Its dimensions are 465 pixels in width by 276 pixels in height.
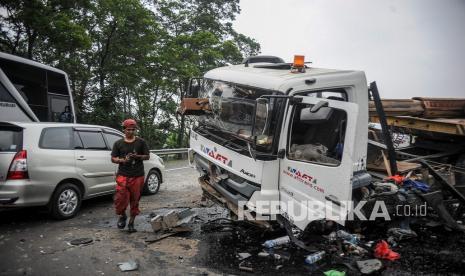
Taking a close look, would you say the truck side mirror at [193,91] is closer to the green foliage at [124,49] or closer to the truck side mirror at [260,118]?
the truck side mirror at [260,118]

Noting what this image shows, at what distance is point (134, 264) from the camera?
13.8ft

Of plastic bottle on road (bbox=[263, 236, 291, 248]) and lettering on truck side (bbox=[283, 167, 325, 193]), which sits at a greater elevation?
lettering on truck side (bbox=[283, 167, 325, 193])

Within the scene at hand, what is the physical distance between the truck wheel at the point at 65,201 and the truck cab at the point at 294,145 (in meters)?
2.75

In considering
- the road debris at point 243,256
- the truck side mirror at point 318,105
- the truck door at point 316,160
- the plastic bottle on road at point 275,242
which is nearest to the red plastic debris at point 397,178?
the truck door at point 316,160

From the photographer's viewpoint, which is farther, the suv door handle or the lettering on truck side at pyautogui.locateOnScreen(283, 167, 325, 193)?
the suv door handle

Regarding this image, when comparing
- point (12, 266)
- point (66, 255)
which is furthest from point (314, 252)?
point (12, 266)

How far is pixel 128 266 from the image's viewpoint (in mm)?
4164

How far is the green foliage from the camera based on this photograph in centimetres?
1291

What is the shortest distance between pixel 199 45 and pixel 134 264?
17980 mm

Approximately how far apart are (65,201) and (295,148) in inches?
161

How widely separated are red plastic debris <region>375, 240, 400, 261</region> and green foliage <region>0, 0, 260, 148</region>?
41.3ft

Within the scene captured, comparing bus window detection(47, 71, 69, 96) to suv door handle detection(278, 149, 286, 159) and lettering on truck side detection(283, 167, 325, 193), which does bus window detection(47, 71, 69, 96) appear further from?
lettering on truck side detection(283, 167, 325, 193)

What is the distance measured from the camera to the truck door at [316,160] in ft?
12.7

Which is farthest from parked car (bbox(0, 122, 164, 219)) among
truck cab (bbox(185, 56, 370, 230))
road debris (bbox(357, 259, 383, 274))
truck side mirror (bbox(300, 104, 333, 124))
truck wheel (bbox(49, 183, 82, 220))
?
road debris (bbox(357, 259, 383, 274))
